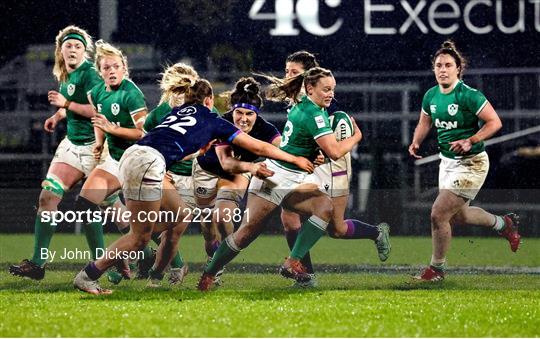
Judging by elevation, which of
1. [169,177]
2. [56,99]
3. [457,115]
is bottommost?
[169,177]

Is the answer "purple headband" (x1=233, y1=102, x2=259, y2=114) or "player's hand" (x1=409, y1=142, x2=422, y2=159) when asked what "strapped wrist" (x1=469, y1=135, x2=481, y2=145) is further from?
"purple headband" (x1=233, y1=102, x2=259, y2=114)

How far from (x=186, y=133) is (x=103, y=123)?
96 centimetres

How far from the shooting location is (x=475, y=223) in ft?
28.1

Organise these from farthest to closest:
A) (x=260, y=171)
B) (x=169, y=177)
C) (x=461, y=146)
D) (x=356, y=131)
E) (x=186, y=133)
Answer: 1. (x=461, y=146)
2. (x=356, y=131)
3. (x=169, y=177)
4. (x=260, y=171)
5. (x=186, y=133)

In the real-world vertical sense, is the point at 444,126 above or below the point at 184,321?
above

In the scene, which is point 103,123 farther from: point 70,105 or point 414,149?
point 414,149

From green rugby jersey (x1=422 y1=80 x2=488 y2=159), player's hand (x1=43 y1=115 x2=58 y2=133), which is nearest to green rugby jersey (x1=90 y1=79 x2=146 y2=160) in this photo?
player's hand (x1=43 y1=115 x2=58 y2=133)

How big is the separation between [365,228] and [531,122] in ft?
5.43

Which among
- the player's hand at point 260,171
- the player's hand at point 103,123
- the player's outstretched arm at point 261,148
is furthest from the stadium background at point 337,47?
the player's outstretched arm at point 261,148

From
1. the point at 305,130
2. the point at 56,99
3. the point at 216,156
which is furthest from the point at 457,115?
the point at 56,99

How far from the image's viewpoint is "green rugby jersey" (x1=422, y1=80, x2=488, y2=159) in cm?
845

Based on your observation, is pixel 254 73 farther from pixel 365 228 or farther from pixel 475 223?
pixel 475 223

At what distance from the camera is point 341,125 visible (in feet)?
27.5

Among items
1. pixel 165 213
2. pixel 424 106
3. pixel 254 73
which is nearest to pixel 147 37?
pixel 254 73
